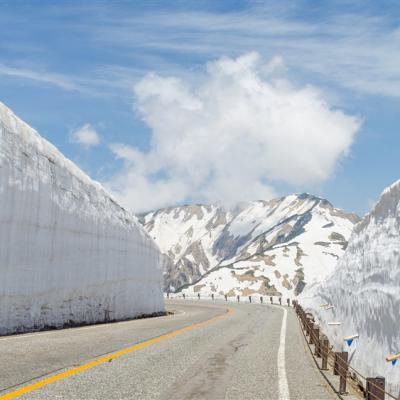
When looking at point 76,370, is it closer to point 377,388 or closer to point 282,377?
point 282,377

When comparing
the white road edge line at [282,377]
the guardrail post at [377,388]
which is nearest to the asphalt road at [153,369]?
the white road edge line at [282,377]

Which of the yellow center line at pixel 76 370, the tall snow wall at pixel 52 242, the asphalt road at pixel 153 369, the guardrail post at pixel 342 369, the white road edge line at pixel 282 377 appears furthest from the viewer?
the tall snow wall at pixel 52 242

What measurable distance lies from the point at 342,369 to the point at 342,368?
2 centimetres

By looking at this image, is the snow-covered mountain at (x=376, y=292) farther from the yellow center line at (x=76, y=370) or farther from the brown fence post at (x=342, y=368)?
the yellow center line at (x=76, y=370)

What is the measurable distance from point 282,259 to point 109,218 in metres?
166

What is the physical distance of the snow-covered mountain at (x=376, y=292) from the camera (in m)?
10.1

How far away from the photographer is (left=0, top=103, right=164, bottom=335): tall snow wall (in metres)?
18.3

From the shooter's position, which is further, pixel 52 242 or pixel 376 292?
pixel 52 242

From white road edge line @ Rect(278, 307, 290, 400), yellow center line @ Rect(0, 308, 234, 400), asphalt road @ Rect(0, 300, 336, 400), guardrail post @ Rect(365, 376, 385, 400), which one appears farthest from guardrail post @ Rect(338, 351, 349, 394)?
yellow center line @ Rect(0, 308, 234, 400)

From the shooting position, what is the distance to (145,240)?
118 ft

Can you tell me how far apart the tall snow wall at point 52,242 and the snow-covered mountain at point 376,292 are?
36.3 feet

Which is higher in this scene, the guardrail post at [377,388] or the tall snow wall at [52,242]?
the tall snow wall at [52,242]

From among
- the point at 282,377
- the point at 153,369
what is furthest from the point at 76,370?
the point at 282,377

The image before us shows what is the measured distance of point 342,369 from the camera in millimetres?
10023
